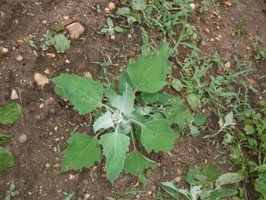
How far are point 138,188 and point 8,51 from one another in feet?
3.35

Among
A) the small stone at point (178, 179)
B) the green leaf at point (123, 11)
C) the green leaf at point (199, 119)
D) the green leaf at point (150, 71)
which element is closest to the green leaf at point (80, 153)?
the green leaf at point (150, 71)

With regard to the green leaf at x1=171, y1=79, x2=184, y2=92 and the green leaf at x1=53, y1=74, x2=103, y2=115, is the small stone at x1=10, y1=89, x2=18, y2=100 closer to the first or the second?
the green leaf at x1=53, y1=74, x2=103, y2=115

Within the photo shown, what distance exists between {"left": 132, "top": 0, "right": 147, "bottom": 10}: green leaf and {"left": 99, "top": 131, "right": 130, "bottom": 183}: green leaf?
932 mm

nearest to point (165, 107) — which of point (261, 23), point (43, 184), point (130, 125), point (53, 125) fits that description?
point (130, 125)

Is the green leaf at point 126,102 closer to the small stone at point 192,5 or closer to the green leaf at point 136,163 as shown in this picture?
the green leaf at point 136,163

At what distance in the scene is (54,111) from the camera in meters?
2.33

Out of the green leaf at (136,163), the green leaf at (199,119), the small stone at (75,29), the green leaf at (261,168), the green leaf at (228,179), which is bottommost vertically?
the green leaf at (228,179)

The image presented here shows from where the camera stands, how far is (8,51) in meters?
2.37

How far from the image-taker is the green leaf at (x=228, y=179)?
2415 mm

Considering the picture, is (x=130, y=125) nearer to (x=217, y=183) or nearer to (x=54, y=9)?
(x=217, y=183)

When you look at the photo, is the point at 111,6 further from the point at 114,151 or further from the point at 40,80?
the point at 114,151

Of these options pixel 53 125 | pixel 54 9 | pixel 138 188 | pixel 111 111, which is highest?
pixel 54 9

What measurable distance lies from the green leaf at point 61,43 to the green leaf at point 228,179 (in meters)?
1.13

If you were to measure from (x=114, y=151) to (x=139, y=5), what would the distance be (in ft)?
3.45
